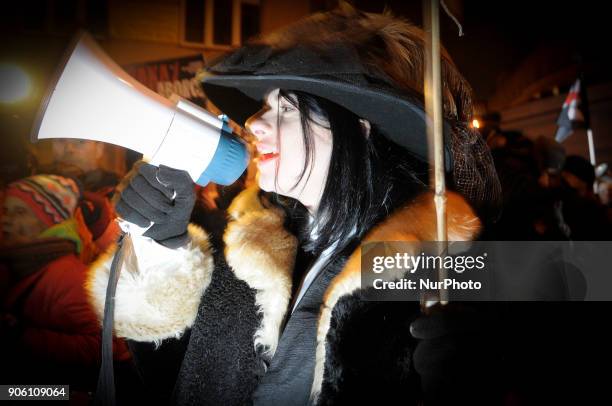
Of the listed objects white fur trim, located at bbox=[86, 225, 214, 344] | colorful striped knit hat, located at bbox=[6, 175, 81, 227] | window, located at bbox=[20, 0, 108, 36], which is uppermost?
window, located at bbox=[20, 0, 108, 36]

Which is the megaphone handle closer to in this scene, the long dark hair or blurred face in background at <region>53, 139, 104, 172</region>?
the long dark hair

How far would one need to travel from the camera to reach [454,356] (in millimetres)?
917

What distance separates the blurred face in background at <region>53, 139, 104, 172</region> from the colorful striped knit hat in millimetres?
1137

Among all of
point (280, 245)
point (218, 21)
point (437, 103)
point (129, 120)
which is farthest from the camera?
point (218, 21)

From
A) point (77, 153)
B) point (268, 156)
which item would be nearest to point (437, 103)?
point (268, 156)

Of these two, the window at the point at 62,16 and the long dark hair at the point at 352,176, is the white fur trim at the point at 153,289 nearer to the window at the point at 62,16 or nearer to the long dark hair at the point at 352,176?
the long dark hair at the point at 352,176

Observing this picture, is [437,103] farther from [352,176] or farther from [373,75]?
[352,176]

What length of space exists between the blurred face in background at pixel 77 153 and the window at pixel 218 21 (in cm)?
557

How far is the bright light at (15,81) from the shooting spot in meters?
7.59

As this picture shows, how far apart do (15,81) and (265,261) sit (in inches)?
369

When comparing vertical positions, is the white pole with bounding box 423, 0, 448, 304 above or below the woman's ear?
below

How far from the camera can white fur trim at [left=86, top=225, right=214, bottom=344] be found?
1.27m

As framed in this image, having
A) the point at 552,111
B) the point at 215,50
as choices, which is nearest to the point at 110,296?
the point at 215,50

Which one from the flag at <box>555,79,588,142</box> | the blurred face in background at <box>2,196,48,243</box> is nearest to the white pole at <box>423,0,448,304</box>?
the blurred face in background at <box>2,196,48,243</box>
